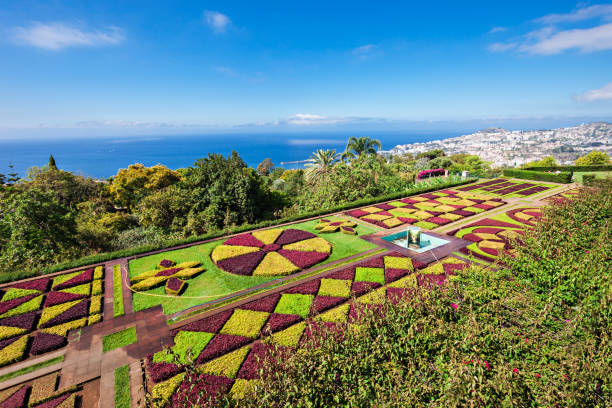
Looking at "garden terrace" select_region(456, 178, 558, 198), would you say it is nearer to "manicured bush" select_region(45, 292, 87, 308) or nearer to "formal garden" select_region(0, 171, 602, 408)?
"formal garden" select_region(0, 171, 602, 408)

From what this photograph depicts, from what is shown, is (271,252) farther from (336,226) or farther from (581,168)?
(581,168)

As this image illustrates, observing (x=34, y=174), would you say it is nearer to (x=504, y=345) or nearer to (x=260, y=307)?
(x=260, y=307)

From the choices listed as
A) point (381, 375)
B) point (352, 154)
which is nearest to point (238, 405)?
point (381, 375)

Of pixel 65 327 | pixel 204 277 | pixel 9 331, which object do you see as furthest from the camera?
pixel 204 277

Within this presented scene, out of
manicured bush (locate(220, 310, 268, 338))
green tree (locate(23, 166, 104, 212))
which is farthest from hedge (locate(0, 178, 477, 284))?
green tree (locate(23, 166, 104, 212))

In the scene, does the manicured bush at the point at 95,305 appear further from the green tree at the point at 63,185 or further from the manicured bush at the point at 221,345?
the green tree at the point at 63,185

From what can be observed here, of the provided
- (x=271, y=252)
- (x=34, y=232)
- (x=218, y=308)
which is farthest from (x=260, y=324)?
(x=34, y=232)
